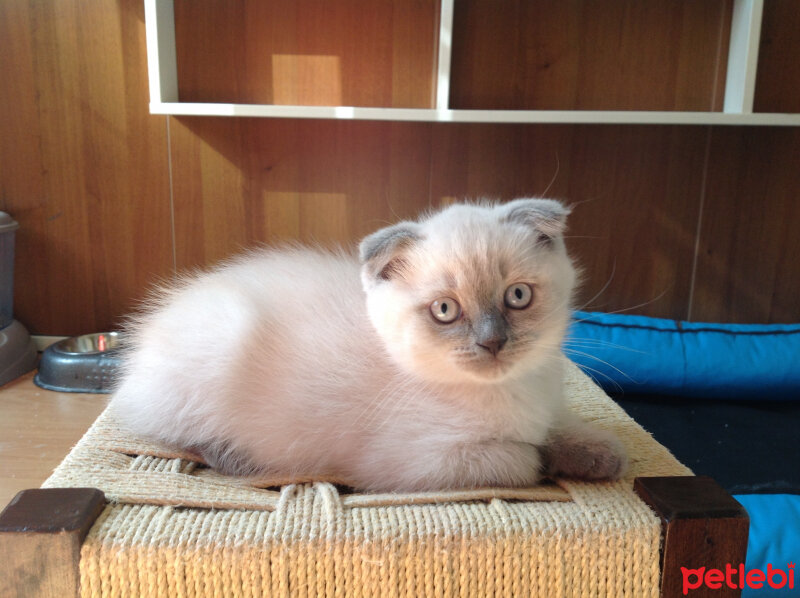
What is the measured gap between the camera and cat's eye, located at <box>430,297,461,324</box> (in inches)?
36.4

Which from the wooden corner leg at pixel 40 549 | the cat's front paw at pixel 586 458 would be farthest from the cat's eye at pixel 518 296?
the wooden corner leg at pixel 40 549

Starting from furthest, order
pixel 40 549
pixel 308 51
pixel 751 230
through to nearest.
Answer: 1. pixel 751 230
2. pixel 308 51
3. pixel 40 549

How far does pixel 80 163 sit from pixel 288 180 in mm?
743

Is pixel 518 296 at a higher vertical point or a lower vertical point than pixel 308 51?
lower

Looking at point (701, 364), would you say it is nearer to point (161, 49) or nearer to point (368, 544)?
point (368, 544)

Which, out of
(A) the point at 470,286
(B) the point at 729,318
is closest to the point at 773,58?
(B) the point at 729,318

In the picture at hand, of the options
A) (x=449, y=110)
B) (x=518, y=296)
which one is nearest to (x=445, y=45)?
(x=449, y=110)

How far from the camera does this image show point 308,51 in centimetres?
213

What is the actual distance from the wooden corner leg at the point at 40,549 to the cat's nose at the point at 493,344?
561mm

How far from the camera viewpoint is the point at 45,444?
161cm

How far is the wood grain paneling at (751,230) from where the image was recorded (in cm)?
230

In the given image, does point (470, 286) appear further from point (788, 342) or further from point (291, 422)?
point (788, 342)

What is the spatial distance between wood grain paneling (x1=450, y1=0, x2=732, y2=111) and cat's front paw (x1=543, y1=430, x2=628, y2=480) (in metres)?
1.49

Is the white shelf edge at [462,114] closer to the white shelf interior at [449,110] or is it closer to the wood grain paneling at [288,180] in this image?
the white shelf interior at [449,110]
